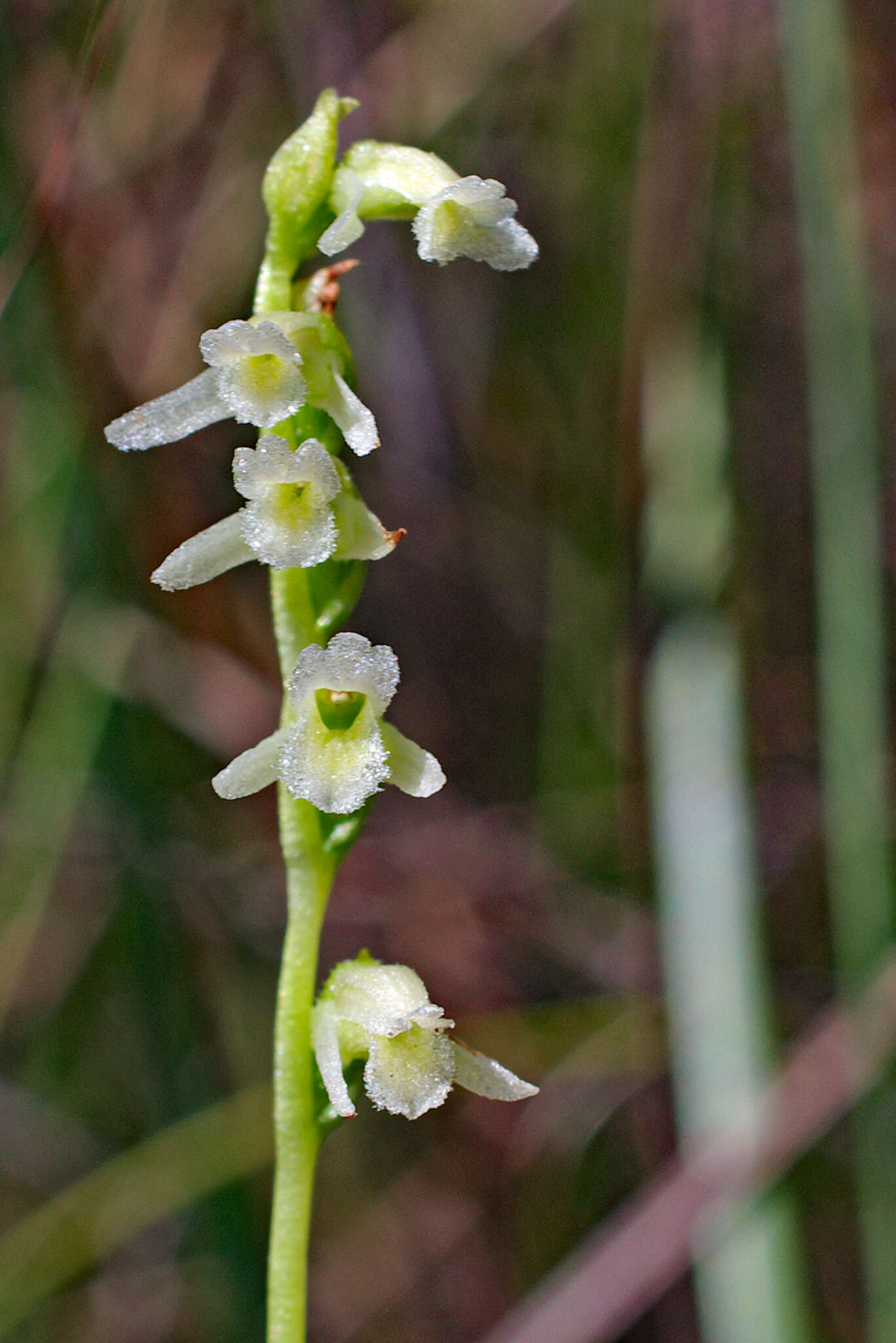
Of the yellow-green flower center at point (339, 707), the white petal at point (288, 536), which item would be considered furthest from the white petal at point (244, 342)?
the yellow-green flower center at point (339, 707)

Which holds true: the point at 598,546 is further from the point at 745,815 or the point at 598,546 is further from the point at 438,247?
the point at 438,247

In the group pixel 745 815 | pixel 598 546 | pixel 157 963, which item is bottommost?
pixel 157 963

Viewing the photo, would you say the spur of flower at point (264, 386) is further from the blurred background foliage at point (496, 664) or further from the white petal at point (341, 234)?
the blurred background foliage at point (496, 664)

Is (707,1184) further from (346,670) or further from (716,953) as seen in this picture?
(346,670)

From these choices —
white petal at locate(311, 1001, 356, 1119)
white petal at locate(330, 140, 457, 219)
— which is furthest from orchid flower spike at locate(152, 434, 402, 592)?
white petal at locate(311, 1001, 356, 1119)

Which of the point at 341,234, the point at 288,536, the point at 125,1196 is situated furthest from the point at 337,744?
the point at 125,1196

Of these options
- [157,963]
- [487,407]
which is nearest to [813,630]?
[487,407]
